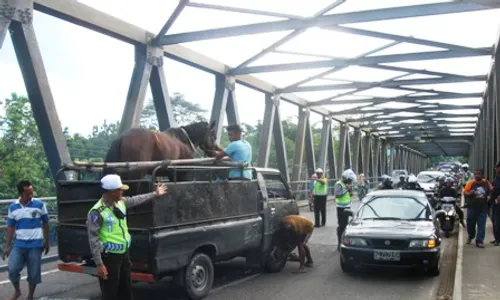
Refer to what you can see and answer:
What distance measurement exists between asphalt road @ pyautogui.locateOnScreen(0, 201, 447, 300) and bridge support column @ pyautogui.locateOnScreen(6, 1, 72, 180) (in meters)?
2.10

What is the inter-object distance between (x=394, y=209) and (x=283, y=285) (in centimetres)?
297

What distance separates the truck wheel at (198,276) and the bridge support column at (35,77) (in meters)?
3.65

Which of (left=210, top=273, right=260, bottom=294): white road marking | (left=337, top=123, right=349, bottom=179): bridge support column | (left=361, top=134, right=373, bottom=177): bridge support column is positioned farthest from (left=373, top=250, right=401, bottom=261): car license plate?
(left=361, top=134, right=373, bottom=177): bridge support column

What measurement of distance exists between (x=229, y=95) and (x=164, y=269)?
10507 mm

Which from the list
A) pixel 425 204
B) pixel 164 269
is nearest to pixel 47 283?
pixel 164 269

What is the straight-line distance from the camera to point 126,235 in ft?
16.3

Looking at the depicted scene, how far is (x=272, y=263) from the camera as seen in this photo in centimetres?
830

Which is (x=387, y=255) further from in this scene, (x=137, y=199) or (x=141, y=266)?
(x=137, y=199)

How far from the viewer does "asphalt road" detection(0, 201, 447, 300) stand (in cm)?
679

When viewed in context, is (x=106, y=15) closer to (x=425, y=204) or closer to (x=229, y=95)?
(x=229, y=95)

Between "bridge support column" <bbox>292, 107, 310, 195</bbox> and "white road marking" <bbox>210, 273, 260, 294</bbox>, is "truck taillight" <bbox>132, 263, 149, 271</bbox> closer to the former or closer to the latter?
"white road marking" <bbox>210, 273, 260, 294</bbox>

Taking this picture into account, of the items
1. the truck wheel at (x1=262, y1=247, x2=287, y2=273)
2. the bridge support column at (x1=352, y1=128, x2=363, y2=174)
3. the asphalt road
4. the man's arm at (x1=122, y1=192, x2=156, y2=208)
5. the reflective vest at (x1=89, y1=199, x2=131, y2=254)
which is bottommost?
the asphalt road

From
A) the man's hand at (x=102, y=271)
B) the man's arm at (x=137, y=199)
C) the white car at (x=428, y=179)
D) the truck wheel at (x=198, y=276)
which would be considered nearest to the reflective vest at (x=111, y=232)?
the man's hand at (x=102, y=271)

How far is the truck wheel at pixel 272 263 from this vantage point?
8204 mm
